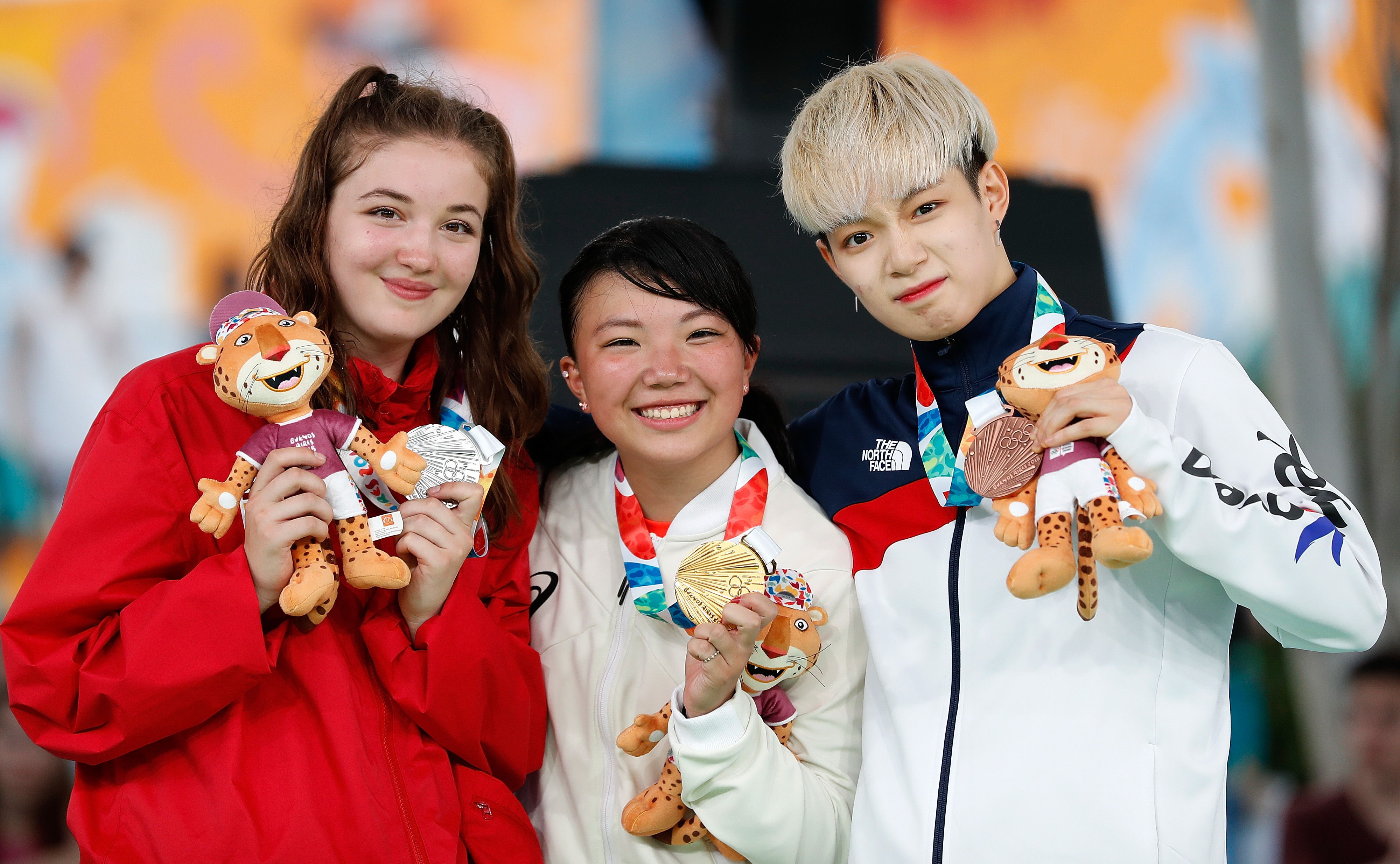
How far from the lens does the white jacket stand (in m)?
1.56

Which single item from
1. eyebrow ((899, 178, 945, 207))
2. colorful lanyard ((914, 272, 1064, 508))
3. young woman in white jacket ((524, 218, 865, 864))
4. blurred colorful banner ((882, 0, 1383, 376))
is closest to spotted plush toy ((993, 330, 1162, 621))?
colorful lanyard ((914, 272, 1064, 508))

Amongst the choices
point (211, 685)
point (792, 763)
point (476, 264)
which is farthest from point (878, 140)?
point (211, 685)

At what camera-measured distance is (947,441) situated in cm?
160

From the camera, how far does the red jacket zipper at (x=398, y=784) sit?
1454 millimetres

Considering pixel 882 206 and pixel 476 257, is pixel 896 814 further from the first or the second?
pixel 476 257

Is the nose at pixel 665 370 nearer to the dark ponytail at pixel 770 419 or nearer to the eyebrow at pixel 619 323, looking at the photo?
the eyebrow at pixel 619 323

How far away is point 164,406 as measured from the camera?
4.66 feet

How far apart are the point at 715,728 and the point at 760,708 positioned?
6.7 inches

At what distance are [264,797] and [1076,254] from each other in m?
2.82

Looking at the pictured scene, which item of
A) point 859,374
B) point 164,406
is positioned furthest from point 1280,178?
point 164,406

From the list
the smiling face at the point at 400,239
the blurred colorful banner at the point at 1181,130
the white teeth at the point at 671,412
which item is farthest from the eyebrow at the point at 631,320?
the blurred colorful banner at the point at 1181,130

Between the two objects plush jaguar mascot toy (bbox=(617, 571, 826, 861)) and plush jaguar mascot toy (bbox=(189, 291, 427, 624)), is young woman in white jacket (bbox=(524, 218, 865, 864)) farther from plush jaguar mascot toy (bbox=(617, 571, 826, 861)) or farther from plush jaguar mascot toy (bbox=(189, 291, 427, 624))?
plush jaguar mascot toy (bbox=(189, 291, 427, 624))

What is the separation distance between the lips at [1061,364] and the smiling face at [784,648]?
0.50 m

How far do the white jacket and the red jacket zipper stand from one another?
321 millimetres
